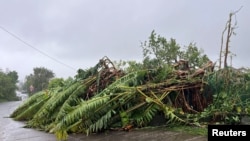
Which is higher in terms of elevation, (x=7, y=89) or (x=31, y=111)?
(x=7, y=89)

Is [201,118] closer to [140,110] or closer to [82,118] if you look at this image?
[140,110]

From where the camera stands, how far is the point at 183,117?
18.8 ft

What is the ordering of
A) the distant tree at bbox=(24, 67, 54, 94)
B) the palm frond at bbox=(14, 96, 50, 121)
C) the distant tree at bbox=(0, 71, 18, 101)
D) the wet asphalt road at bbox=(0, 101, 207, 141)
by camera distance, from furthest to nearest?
1. the distant tree at bbox=(24, 67, 54, 94)
2. the distant tree at bbox=(0, 71, 18, 101)
3. the palm frond at bbox=(14, 96, 50, 121)
4. the wet asphalt road at bbox=(0, 101, 207, 141)

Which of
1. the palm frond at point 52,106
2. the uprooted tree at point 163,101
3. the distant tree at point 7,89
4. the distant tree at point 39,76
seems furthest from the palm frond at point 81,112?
the distant tree at point 39,76

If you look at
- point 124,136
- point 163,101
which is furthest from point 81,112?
point 163,101

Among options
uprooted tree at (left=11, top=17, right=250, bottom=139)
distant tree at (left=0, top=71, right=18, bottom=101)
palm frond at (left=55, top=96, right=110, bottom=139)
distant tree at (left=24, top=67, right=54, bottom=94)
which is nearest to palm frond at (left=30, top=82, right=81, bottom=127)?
uprooted tree at (left=11, top=17, right=250, bottom=139)

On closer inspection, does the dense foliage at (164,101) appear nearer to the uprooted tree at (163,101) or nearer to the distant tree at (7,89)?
the uprooted tree at (163,101)

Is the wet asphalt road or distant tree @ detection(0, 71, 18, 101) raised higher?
distant tree @ detection(0, 71, 18, 101)

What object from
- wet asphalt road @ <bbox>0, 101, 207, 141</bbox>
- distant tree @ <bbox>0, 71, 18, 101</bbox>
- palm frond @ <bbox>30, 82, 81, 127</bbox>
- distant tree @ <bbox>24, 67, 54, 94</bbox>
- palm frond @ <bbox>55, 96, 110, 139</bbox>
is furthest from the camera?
distant tree @ <bbox>24, 67, 54, 94</bbox>

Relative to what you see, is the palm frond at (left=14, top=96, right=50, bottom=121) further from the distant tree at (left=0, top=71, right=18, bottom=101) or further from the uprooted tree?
the distant tree at (left=0, top=71, right=18, bottom=101)

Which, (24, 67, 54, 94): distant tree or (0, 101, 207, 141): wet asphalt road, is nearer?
(0, 101, 207, 141): wet asphalt road

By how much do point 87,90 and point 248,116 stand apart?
145 inches

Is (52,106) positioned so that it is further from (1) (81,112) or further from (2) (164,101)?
(2) (164,101)

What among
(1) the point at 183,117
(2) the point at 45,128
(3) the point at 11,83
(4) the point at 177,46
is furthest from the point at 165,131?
(3) the point at 11,83
